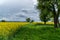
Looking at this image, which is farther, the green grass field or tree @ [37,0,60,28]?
tree @ [37,0,60,28]

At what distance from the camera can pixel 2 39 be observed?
1650 cm

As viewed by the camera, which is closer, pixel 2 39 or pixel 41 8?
pixel 2 39

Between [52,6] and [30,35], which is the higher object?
[52,6]

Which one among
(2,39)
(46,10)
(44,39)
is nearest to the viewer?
(2,39)

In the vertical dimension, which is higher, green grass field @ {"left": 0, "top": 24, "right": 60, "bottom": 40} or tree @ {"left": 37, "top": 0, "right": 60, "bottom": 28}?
tree @ {"left": 37, "top": 0, "right": 60, "bottom": 28}

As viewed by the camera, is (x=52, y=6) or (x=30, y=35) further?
(x=52, y=6)

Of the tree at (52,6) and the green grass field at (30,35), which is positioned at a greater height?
the tree at (52,6)

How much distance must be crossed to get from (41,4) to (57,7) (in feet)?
13.3

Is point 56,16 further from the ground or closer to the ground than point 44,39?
further from the ground

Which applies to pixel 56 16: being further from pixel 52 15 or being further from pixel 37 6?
pixel 37 6

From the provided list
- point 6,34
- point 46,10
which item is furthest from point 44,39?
point 46,10

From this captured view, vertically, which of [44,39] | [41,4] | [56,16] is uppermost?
[41,4]

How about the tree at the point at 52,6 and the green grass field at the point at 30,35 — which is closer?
the green grass field at the point at 30,35

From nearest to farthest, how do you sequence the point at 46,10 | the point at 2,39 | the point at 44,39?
the point at 2,39 → the point at 44,39 → the point at 46,10
